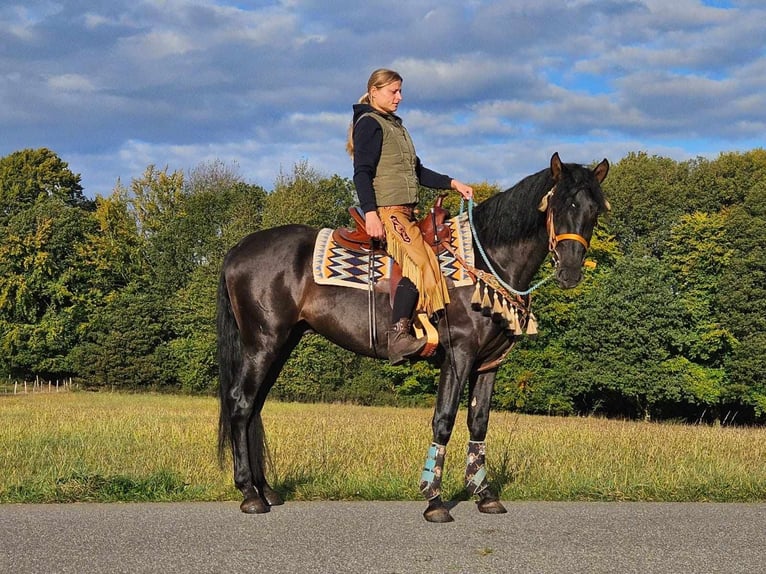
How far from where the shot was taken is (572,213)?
6598mm

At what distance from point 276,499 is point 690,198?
147 feet

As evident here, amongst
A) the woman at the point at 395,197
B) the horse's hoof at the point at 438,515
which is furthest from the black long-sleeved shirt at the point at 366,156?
the horse's hoof at the point at 438,515

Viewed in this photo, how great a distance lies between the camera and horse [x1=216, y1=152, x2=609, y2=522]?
22.0ft

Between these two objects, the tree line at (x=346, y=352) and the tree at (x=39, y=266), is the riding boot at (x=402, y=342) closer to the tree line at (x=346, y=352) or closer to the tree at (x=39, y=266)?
the tree line at (x=346, y=352)

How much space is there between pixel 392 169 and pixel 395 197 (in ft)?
0.81

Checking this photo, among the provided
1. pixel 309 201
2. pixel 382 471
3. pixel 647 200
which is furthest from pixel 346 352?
pixel 382 471

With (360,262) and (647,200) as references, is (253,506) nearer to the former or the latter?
(360,262)

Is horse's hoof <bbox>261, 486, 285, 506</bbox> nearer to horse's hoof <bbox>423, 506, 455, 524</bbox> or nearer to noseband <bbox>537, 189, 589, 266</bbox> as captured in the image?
horse's hoof <bbox>423, 506, 455, 524</bbox>

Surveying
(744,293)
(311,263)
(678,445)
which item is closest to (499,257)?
(311,263)

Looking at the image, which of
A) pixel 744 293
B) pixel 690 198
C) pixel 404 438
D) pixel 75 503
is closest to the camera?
pixel 75 503

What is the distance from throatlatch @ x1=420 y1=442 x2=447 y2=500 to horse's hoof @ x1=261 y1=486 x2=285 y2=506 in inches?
52.8

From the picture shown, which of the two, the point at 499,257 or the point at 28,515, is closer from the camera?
the point at 28,515

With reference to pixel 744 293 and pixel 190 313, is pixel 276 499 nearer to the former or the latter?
pixel 744 293

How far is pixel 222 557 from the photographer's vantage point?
512 centimetres
